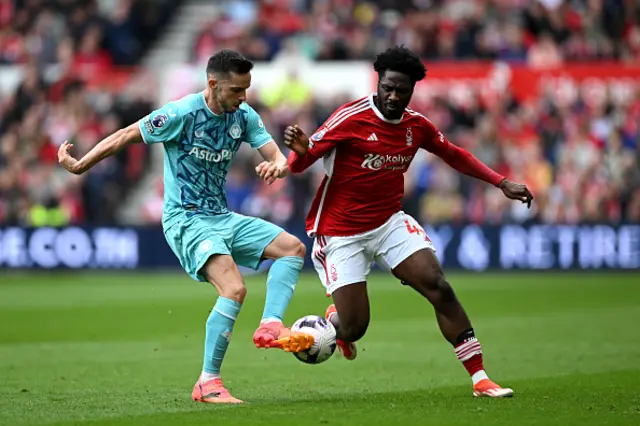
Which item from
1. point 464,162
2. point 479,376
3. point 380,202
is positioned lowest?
point 479,376

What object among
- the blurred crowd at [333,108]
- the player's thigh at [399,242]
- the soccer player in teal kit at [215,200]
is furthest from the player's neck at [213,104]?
the blurred crowd at [333,108]

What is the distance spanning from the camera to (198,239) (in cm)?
910

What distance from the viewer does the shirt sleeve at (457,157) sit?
965cm

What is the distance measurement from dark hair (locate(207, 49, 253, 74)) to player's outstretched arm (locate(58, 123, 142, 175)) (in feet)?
2.39

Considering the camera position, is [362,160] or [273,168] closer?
[273,168]

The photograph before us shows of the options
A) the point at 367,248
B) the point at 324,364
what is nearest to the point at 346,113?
the point at 367,248

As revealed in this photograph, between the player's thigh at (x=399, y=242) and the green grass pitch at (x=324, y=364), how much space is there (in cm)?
104

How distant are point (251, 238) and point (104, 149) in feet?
4.20

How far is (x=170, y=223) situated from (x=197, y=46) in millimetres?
18327

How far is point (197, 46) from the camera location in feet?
89.1

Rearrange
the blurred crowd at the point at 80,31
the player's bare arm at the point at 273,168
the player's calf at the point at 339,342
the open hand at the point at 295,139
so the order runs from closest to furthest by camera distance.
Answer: the player's bare arm at the point at 273,168 → the open hand at the point at 295,139 → the player's calf at the point at 339,342 → the blurred crowd at the point at 80,31

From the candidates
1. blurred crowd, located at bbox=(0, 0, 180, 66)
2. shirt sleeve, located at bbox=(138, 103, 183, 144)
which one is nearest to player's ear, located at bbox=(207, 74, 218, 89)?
shirt sleeve, located at bbox=(138, 103, 183, 144)

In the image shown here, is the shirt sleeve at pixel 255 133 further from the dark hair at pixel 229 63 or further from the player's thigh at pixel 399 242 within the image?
the player's thigh at pixel 399 242

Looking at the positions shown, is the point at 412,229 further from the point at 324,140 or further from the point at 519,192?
the point at 324,140
